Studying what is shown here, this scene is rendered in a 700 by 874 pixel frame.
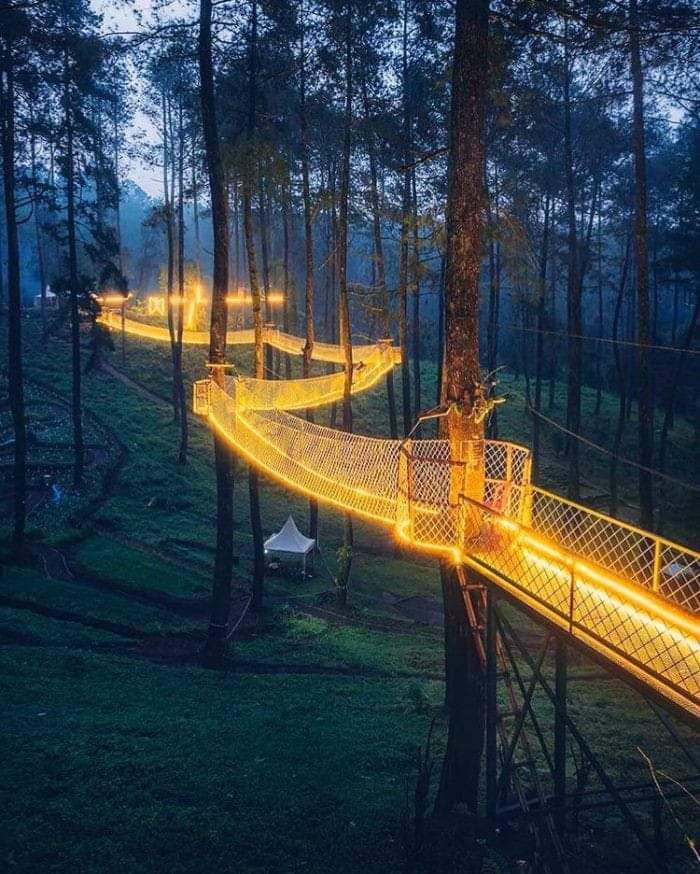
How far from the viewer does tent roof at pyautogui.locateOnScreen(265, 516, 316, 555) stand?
1358cm

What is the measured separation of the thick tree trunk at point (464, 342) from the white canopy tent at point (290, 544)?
339 inches

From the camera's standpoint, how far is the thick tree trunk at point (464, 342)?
4.84 meters

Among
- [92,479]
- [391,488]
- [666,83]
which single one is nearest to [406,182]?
[666,83]

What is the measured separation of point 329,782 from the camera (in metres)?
5.70

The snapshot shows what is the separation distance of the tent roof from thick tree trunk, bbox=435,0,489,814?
8628 millimetres

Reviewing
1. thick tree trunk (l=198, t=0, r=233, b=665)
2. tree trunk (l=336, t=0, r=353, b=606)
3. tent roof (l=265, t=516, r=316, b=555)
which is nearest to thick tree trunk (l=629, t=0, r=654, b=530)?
tree trunk (l=336, t=0, r=353, b=606)

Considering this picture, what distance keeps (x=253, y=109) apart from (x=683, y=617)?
9.66 metres

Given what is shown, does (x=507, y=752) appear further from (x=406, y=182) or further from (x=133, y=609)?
(x=406, y=182)

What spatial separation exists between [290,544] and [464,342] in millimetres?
9496

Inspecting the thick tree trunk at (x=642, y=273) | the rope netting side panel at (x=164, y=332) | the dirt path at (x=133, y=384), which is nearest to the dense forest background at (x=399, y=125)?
the thick tree trunk at (x=642, y=273)

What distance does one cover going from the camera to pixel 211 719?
6738mm

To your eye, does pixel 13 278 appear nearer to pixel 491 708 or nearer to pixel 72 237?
pixel 72 237

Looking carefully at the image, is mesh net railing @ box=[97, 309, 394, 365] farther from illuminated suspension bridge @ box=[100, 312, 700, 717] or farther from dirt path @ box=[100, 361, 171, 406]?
illuminated suspension bridge @ box=[100, 312, 700, 717]

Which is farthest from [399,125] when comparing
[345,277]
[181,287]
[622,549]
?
[622,549]
